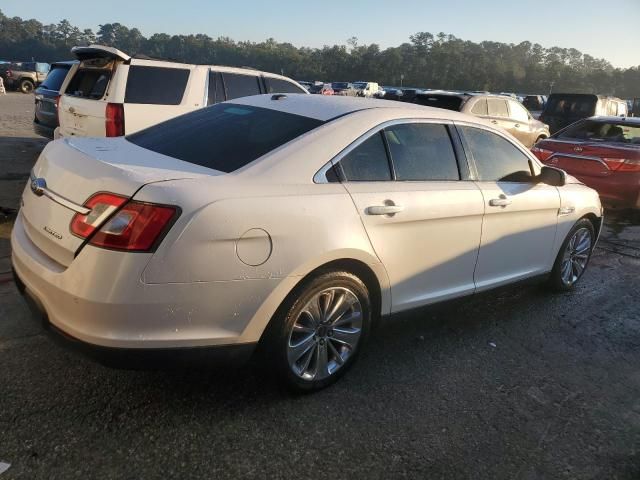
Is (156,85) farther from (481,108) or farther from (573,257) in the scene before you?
(481,108)

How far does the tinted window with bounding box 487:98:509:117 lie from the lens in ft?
40.5

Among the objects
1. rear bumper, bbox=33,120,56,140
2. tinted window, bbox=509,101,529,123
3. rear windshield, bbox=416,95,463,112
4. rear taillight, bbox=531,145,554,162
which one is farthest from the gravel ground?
tinted window, bbox=509,101,529,123

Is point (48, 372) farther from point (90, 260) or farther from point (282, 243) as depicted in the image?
point (282, 243)

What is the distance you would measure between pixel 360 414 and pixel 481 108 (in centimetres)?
1031

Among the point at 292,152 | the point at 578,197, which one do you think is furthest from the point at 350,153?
the point at 578,197

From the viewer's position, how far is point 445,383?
3.30 metres

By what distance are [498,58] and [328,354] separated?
10431 centimetres

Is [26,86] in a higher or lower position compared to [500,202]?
higher

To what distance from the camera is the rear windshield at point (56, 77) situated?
9750mm

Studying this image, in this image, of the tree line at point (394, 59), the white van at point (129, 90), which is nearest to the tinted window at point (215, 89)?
the white van at point (129, 90)

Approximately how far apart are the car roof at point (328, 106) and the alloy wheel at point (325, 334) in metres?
1.05

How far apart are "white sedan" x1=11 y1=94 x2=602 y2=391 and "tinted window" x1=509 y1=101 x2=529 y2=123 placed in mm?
9935

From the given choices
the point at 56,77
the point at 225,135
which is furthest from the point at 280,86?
the point at 225,135

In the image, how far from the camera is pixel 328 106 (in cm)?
344
